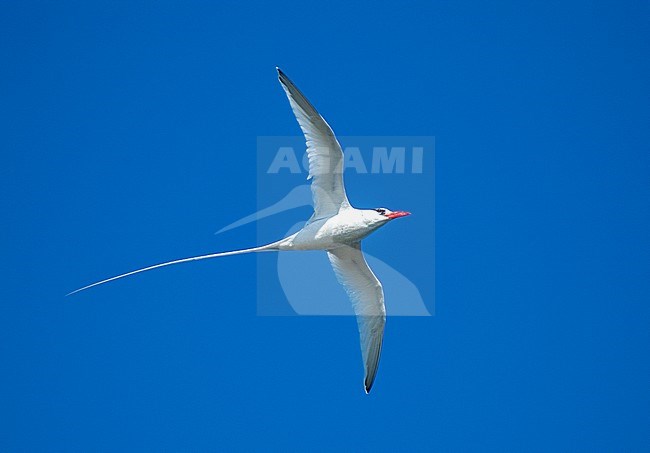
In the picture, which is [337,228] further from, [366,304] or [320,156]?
[366,304]

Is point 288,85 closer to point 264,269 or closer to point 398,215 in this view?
point 398,215

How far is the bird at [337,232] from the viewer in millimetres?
9836

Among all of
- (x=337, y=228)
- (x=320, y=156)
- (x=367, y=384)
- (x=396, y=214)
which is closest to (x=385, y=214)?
(x=396, y=214)

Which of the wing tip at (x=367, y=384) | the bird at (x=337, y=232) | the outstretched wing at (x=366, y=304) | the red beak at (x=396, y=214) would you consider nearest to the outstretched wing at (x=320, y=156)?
the bird at (x=337, y=232)

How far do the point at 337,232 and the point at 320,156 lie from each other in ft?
3.07

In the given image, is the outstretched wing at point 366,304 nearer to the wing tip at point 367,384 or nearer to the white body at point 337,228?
the wing tip at point 367,384

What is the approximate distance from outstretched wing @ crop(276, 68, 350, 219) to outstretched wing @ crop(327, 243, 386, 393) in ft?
→ 2.96

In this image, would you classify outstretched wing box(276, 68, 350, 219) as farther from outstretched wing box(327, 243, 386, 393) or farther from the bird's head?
outstretched wing box(327, 243, 386, 393)

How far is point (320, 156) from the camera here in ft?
33.4

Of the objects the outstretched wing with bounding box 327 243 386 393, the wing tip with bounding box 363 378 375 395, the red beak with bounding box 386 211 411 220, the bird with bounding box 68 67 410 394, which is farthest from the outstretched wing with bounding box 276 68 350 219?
the wing tip with bounding box 363 378 375 395

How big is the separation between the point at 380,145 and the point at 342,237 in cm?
179

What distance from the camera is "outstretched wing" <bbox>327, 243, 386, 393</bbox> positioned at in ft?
37.1

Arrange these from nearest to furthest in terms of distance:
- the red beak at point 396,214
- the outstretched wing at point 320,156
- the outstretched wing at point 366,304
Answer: the outstretched wing at point 320,156, the red beak at point 396,214, the outstretched wing at point 366,304

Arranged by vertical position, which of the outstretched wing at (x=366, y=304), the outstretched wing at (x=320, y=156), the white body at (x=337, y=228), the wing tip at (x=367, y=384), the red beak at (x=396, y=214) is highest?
the outstretched wing at (x=320, y=156)
